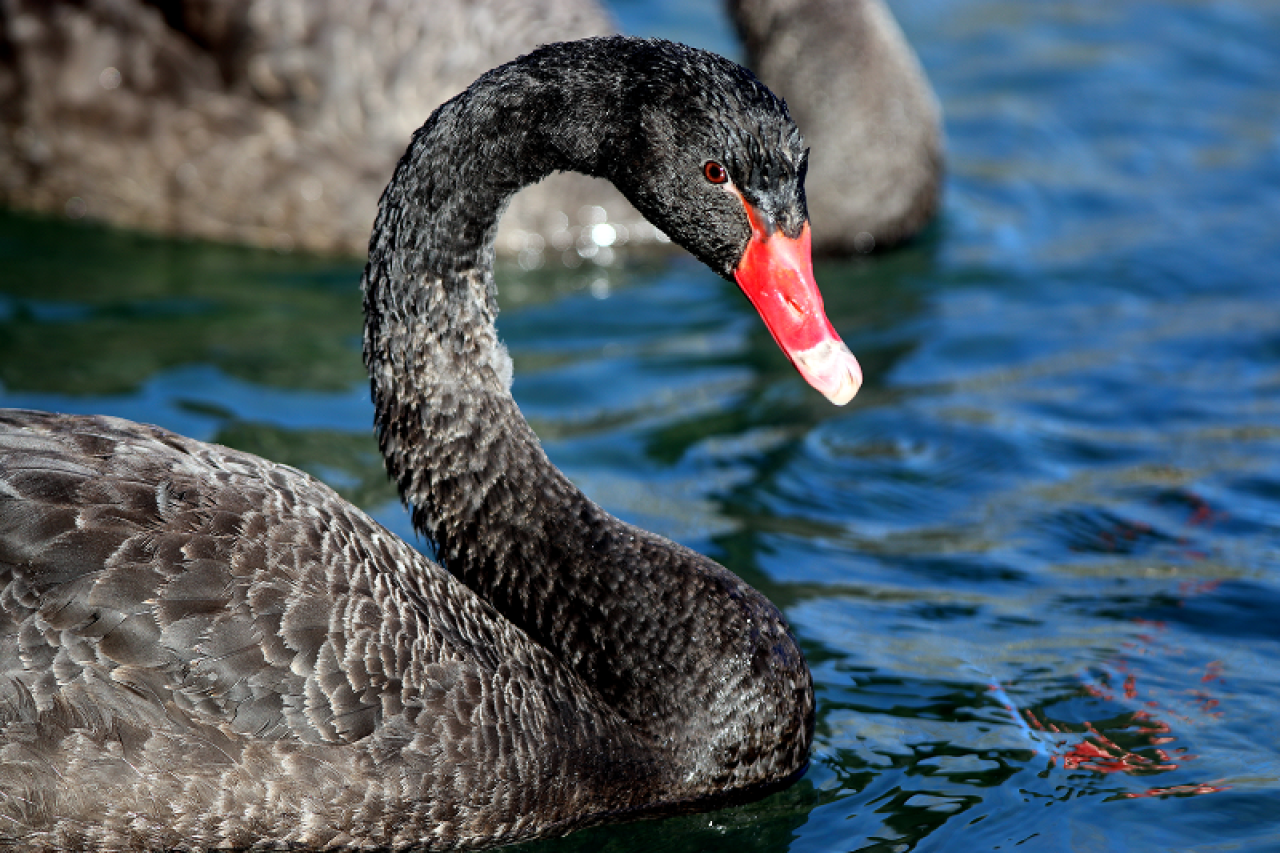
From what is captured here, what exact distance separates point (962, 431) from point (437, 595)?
352 cm

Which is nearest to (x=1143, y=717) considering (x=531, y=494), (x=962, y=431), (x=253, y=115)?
(x=531, y=494)

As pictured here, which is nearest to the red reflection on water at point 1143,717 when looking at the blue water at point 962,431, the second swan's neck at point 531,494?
the blue water at point 962,431

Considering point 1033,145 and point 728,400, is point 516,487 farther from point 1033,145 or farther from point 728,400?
point 1033,145

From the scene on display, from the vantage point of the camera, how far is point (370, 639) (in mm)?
4500

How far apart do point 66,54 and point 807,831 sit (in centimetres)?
602

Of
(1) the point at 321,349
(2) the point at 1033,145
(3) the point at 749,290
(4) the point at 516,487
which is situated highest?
(2) the point at 1033,145

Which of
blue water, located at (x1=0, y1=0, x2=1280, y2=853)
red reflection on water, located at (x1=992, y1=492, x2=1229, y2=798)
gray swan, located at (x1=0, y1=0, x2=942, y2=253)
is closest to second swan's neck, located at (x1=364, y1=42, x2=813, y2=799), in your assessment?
blue water, located at (x1=0, y1=0, x2=1280, y2=853)

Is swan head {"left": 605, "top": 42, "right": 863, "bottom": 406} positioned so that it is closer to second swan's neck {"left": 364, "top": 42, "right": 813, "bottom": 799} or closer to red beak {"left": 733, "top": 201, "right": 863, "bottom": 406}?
red beak {"left": 733, "top": 201, "right": 863, "bottom": 406}

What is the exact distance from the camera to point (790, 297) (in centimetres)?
474

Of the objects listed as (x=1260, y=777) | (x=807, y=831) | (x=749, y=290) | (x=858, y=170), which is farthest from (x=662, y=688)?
(x=858, y=170)

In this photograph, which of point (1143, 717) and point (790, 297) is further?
point (1143, 717)

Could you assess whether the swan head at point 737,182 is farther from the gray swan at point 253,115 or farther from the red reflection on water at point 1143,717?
the gray swan at point 253,115

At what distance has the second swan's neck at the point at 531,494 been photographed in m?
4.88

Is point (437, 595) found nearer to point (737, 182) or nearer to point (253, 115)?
point (737, 182)
